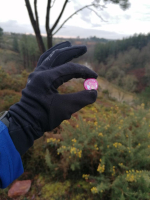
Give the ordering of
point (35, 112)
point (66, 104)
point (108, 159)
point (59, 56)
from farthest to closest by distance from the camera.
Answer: point (108, 159)
point (59, 56)
point (66, 104)
point (35, 112)

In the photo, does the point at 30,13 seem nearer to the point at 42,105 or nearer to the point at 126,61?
the point at 42,105

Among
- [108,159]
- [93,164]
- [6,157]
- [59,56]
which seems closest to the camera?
[6,157]

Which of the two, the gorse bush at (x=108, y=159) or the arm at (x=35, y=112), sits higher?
the arm at (x=35, y=112)

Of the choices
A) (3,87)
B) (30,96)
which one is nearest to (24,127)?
(30,96)

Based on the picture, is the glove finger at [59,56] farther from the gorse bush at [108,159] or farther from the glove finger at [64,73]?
the gorse bush at [108,159]

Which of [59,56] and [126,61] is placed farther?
[126,61]

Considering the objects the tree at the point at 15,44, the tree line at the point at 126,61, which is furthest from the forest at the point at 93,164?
the tree at the point at 15,44

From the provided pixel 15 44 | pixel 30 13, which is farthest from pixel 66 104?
pixel 15 44
